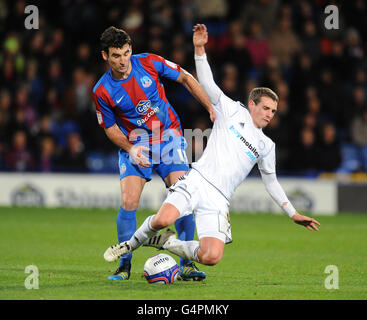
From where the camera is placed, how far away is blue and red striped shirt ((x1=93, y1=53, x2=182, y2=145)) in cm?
709

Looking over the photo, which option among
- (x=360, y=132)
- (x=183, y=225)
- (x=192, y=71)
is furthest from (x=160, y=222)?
(x=192, y=71)

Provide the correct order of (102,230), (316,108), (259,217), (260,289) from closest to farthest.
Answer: (260,289) < (102,230) < (259,217) < (316,108)

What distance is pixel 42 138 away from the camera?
14273 millimetres

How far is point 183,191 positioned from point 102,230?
468 cm

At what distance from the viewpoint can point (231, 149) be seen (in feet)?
22.0

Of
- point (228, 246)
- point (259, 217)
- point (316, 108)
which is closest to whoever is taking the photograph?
point (228, 246)

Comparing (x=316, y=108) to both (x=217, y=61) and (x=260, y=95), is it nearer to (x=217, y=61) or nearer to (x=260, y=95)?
(x=217, y=61)

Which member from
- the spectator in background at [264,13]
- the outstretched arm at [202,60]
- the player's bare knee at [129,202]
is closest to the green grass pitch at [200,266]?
the player's bare knee at [129,202]

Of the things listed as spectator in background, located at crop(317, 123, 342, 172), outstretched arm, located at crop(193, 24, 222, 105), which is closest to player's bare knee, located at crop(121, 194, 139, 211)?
outstretched arm, located at crop(193, 24, 222, 105)

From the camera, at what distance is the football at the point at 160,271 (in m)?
6.71

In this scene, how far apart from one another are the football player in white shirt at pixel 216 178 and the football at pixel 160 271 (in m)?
0.19

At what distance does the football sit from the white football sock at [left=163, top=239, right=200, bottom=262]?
196mm

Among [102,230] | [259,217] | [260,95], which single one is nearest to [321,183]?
[259,217]

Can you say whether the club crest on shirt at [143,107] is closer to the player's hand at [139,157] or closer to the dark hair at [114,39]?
the player's hand at [139,157]
